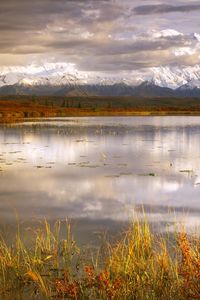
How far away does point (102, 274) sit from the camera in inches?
294

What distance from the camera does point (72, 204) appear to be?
49.0ft

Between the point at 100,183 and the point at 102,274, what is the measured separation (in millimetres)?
11218

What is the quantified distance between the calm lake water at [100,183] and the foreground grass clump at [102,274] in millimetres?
2453

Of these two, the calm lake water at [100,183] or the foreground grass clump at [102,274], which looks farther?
the calm lake water at [100,183]

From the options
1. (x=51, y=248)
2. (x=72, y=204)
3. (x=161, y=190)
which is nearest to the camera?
(x=51, y=248)

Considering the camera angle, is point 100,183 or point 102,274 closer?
point 102,274

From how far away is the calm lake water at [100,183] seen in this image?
535 inches

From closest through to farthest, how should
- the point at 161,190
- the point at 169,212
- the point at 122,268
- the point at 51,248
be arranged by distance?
the point at 122,268 → the point at 51,248 → the point at 169,212 → the point at 161,190

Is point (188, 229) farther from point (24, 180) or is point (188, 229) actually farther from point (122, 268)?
point (24, 180)

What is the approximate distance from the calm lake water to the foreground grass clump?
8.05 ft

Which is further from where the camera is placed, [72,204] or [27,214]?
[72,204]

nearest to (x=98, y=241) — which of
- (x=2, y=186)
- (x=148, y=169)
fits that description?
(x=2, y=186)

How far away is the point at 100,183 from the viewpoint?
18.7 meters

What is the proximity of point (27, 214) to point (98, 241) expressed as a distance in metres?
3.31
